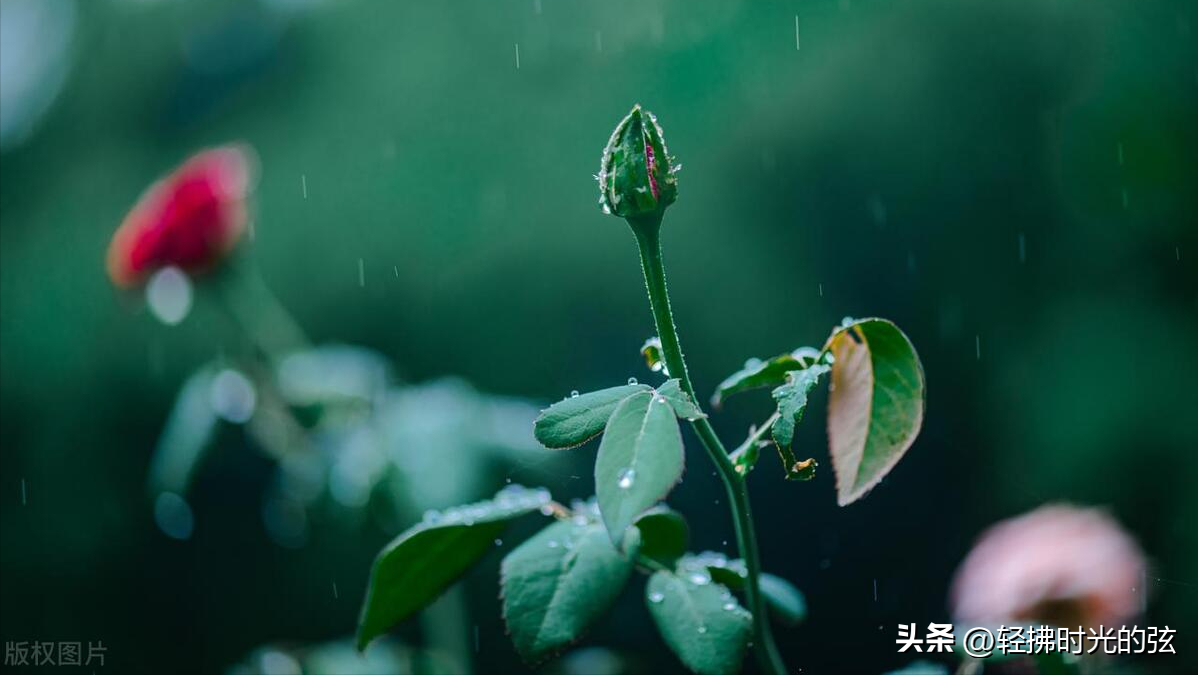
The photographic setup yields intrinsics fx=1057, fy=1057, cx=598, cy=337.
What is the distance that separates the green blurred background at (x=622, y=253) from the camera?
130cm

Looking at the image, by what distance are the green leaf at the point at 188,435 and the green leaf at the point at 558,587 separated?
0.72m

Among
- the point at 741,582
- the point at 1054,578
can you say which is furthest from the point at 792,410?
the point at 1054,578

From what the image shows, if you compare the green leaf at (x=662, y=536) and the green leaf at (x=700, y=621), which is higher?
the green leaf at (x=662, y=536)

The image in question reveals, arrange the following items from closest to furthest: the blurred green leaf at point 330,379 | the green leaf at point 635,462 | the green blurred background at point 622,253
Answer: the green leaf at point 635,462, the blurred green leaf at point 330,379, the green blurred background at point 622,253

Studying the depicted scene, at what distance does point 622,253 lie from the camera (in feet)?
5.27

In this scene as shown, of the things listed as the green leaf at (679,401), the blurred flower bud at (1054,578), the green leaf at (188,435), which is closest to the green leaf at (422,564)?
the green leaf at (679,401)

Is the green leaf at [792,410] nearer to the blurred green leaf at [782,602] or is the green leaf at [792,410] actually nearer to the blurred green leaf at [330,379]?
the blurred green leaf at [782,602]

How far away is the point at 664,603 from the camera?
38 centimetres

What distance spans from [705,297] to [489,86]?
22.8 inches

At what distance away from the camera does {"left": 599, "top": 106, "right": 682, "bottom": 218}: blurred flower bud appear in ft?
1.14

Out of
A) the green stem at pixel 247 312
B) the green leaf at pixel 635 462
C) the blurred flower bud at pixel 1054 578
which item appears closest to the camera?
the green leaf at pixel 635 462

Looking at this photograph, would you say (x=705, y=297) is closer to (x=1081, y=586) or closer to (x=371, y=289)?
(x=371, y=289)

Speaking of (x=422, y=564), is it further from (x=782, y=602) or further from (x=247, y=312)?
(x=247, y=312)

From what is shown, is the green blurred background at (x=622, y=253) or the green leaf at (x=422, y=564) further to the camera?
the green blurred background at (x=622, y=253)
